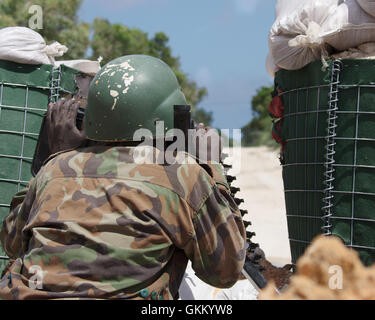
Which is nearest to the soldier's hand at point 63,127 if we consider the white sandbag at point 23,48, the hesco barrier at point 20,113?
the hesco barrier at point 20,113

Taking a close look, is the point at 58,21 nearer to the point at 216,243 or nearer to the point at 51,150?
the point at 51,150

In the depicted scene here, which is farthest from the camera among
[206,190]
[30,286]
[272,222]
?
[272,222]

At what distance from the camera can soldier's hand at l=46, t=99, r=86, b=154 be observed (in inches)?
122

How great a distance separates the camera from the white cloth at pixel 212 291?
3.73m

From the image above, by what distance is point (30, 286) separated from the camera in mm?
1948

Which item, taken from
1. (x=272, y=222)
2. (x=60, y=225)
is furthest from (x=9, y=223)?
(x=272, y=222)

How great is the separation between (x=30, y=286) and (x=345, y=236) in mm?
2193

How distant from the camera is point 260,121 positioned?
27.1m

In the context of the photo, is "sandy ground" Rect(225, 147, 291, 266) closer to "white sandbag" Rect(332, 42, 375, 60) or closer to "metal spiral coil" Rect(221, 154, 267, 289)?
"metal spiral coil" Rect(221, 154, 267, 289)

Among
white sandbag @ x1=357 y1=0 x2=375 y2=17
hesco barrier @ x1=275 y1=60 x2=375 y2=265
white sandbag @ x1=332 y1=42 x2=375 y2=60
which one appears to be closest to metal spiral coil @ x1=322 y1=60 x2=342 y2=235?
hesco barrier @ x1=275 y1=60 x2=375 y2=265

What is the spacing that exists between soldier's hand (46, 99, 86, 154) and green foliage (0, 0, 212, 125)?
23.8 feet

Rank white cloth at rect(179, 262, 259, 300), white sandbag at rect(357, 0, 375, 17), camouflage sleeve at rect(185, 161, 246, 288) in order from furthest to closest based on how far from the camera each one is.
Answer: white cloth at rect(179, 262, 259, 300)
white sandbag at rect(357, 0, 375, 17)
camouflage sleeve at rect(185, 161, 246, 288)

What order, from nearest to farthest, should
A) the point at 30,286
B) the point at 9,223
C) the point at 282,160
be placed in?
the point at 30,286
the point at 9,223
the point at 282,160
